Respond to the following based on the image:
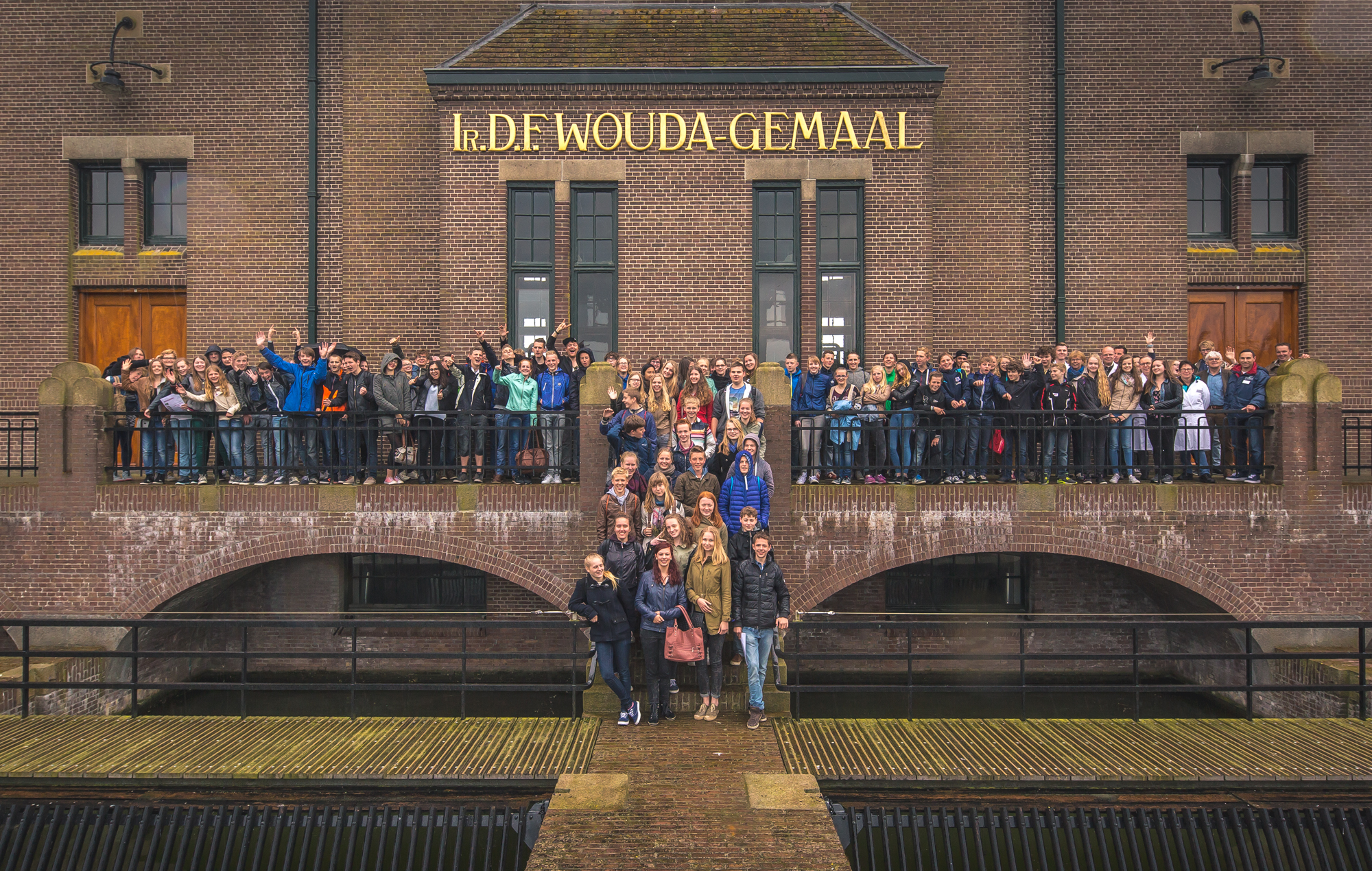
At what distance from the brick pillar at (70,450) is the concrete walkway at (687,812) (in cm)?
760

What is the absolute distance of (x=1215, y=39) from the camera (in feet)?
45.9

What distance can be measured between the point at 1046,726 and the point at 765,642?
9.26 ft

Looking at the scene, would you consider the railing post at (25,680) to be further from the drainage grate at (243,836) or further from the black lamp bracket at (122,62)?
the black lamp bracket at (122,62)

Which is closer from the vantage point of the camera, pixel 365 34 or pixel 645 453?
pixel 645 453

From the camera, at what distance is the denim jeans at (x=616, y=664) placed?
7762mm

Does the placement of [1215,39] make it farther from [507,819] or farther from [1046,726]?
[507,819]

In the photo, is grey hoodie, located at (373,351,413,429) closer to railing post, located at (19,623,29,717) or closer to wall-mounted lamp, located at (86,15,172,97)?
railing post, located at (19,623,29,717)

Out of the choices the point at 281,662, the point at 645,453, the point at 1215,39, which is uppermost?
the point at 1215,39

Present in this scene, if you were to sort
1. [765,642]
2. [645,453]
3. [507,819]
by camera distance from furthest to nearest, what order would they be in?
[645,453], [765,642], [507,819]

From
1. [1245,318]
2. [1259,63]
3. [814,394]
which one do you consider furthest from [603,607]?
[1259,63]

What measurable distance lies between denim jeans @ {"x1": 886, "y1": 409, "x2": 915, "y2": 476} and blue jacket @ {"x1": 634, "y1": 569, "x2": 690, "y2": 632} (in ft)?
12.8

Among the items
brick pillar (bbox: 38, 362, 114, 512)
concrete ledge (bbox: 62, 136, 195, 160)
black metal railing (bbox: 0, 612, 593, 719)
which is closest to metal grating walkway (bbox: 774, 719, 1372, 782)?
black metal railing (bbox: 0, 612, 593, 719)

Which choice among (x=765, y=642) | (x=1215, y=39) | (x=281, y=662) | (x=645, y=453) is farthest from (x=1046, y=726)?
(x=1215, y=39)

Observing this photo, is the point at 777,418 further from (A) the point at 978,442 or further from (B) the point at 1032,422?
(B) the point at 1032,422
